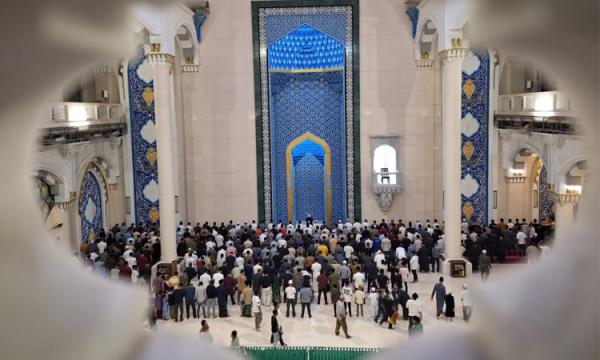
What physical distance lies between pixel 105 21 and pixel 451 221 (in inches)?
494

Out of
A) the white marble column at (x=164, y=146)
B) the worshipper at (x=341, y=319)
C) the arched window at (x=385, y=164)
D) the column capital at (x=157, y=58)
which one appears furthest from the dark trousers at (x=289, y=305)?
the arched window at (x=385, y=164)

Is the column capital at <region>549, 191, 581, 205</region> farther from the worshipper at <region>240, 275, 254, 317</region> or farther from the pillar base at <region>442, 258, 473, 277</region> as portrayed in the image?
the worshipper at <region>240, 275, 254, 317</region>

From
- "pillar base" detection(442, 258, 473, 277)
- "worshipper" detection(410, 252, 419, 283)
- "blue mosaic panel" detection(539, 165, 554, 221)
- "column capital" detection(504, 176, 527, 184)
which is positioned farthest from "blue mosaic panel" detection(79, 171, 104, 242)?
"blue mosaic panel" detection(539, 165, 554, 221)

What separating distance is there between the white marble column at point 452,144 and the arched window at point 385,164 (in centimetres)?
437

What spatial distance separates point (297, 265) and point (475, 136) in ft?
24.0

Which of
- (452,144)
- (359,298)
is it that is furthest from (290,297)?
(452,144)

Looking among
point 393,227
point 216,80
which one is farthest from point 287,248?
point 216,80

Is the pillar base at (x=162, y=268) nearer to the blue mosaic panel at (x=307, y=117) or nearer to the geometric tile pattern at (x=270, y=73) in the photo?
the geometric tile pattern at (x=270, y=73)

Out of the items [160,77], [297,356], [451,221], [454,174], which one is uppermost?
[160,77]

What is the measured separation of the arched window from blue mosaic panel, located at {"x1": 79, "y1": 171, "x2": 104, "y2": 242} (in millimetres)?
7592

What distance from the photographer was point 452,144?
12617mm

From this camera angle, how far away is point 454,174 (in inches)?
504

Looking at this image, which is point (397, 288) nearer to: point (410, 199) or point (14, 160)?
point (410, 199)

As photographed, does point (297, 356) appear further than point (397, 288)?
No
